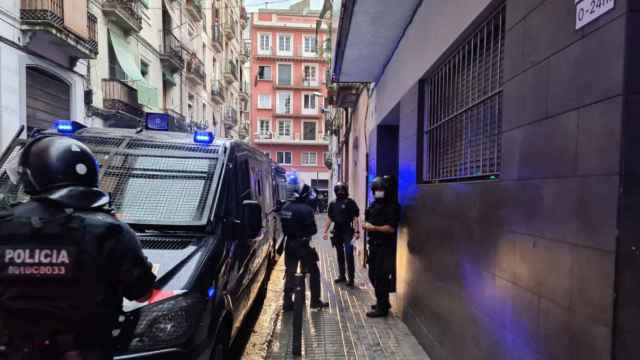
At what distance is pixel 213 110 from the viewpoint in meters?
27.6

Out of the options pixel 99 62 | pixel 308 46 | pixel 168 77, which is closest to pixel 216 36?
pixel 168 77

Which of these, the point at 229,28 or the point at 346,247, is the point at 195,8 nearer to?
the point at 229,28

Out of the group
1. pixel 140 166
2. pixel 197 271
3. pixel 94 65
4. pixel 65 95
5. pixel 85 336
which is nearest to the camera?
pixel 85 336

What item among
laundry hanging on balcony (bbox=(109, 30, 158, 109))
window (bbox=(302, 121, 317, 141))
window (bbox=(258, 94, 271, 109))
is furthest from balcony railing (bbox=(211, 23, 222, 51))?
window (bbox=(302, 121, 317, 141))

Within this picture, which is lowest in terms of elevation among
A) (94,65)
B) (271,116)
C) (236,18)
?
(94,65)

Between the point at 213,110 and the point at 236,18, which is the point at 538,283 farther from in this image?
the point at 236,18

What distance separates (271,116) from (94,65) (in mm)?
33201

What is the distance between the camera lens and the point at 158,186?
325cm

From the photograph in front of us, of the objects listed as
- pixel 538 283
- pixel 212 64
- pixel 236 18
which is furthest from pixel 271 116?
pixel 538 283

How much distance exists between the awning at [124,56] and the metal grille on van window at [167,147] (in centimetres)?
1127

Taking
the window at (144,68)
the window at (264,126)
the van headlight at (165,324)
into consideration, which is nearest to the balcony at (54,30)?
the window at (144,68)

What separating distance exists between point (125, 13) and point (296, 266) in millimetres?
12145

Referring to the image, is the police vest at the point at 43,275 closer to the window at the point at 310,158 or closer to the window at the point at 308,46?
the window at the point at 310,158

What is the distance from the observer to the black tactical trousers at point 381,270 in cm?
511
